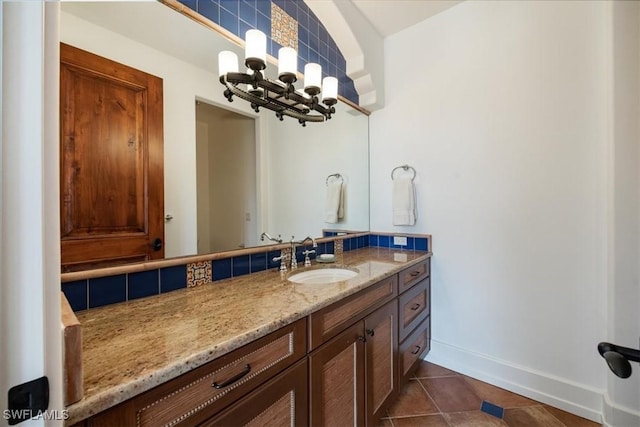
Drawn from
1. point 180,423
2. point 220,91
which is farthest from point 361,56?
point 180,423

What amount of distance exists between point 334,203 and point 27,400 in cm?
187

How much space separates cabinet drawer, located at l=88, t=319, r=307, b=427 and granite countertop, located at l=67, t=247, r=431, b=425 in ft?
0.10

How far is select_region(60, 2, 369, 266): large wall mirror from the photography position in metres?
1.01

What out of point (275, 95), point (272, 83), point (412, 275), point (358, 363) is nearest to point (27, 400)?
point (358, 363)

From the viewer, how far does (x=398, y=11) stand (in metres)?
1.97

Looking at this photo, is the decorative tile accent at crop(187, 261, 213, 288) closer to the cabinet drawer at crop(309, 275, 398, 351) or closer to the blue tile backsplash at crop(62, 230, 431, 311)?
the blue tile backsplash at crop(62, 230, 431, 311)

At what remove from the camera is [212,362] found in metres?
0.65

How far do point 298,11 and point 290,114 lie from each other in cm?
73

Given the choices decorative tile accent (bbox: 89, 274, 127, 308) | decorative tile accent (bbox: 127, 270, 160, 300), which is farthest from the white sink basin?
decorative tile accent (bbox: 89, 274, 127, 308)

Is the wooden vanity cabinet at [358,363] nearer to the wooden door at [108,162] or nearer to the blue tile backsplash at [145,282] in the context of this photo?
the blue tile backsplash at [145,282]

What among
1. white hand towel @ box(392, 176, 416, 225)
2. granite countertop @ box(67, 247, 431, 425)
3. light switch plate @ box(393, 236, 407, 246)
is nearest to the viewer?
granite countertop @ box(67, 247, 431, 425)

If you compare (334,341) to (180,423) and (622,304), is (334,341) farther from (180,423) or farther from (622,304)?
(622,304)

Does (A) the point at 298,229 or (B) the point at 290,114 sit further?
(A) the point at 298,229

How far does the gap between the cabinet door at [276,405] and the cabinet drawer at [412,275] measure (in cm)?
86
